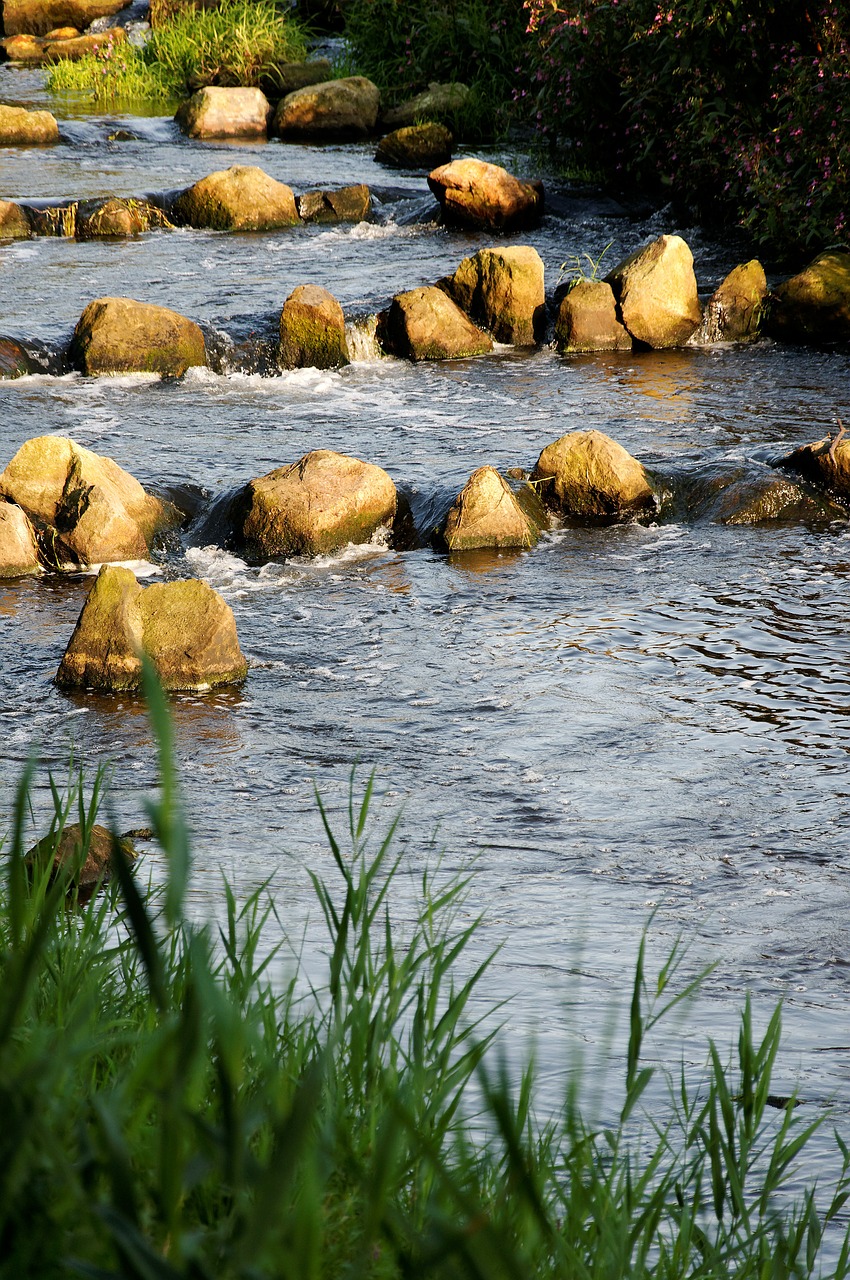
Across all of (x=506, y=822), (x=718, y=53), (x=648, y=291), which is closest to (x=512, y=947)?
(x=506, y=822)

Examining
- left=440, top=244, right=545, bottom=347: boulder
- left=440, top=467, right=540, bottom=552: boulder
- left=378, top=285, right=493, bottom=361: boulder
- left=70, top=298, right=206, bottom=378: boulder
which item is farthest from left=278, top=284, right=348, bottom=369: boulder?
left=440, top=467, right=540, bottom=552: boulder

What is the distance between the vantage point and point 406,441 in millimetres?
8758

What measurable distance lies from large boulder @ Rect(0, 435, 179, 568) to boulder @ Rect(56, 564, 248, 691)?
1.46 m

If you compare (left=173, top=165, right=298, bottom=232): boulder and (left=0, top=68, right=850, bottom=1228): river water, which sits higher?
(left=173, top=165, right=298, bottom=232): boulder

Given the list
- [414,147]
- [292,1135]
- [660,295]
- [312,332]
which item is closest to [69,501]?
[312,332]

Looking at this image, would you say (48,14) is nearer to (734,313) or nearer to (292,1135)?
(734,313)

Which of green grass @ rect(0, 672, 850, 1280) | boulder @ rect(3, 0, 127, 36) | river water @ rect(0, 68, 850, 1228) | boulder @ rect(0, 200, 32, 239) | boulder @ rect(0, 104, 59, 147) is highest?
boulder @ rect(3, 0, 127, 36)

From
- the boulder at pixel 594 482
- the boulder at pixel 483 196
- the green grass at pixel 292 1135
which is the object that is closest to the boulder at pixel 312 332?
the boulder at pixel 594 482

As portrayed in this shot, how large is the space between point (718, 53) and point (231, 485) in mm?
8189

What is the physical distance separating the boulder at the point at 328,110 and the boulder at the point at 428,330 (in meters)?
9.18

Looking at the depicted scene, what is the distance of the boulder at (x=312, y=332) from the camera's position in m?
10.4

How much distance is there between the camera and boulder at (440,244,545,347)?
10.9m

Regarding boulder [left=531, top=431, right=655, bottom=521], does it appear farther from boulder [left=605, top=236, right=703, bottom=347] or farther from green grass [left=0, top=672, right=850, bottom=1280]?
green grass [left=0, top=672, right=850, bottom=1280]

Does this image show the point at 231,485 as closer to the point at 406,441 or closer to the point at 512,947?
the point at 406,441
